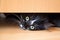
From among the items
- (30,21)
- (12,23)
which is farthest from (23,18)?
(12,23)

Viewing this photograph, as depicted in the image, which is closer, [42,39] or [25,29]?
[42,39]

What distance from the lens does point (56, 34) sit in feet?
2.08

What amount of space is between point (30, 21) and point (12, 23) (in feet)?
0.58

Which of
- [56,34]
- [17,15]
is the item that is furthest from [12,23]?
[56,34]

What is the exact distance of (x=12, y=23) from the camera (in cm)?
82

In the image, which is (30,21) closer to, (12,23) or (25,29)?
(25,29)

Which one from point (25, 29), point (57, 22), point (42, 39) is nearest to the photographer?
point (42, 39)

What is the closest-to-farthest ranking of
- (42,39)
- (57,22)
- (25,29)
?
(42,39) < (25,29) < (57,22)
